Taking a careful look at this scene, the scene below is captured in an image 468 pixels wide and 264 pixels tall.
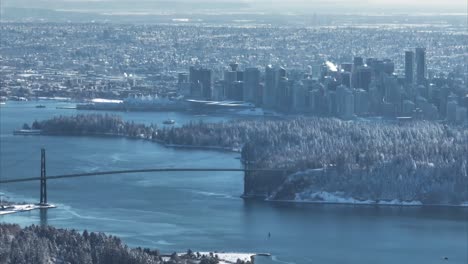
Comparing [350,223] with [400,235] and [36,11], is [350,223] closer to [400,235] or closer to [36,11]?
[400,235]

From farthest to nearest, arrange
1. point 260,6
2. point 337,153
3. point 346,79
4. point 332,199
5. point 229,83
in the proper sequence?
point 260,6
point 229,83
point 346,79
point 337,153
point 332,199

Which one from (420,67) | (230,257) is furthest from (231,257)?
(420,67)

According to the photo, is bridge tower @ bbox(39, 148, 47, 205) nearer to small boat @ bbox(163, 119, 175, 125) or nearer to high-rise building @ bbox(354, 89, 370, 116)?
small boat @ bbox(163, 119, 175, 125)

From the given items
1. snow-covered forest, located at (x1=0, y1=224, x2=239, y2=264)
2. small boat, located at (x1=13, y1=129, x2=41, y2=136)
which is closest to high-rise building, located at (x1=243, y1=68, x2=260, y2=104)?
small boat, located at (x1=13, y1=129, x2=41, y2=136)

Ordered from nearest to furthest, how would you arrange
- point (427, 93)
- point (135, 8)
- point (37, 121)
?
1. point (37, 121)
2. point (427, 93)
3. point (135, 8)

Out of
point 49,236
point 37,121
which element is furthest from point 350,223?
point 37,121

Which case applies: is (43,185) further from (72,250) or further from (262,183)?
(72,250)

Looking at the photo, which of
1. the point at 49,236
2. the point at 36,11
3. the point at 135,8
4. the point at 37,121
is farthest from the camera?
the point at 135,8
